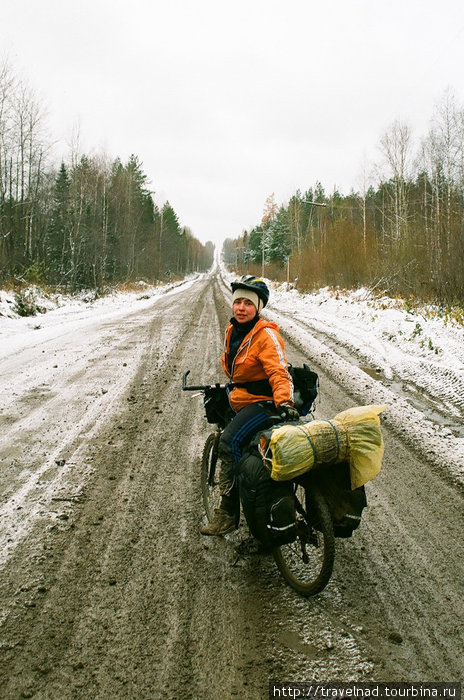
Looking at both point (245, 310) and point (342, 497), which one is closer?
point (342, 497)

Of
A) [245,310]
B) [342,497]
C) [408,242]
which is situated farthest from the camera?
[408,242]

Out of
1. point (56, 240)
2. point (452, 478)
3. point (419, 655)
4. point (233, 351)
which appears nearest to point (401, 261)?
point (452, 478)

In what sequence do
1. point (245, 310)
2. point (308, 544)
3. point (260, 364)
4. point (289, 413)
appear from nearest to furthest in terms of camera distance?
point (289, 413) → point (308, 544) → point (260, 364) → point (245, 310)

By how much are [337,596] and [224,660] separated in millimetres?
831

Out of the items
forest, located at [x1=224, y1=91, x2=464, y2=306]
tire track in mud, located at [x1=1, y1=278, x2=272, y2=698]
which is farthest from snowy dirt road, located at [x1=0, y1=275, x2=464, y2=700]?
forest, located at [x1=224, y1=91, x2=464, y2=306]

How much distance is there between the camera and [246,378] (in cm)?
307

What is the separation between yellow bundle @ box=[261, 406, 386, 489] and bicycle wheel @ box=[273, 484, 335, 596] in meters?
0.25

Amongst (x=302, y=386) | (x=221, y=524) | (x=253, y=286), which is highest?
(x=253, y=286)

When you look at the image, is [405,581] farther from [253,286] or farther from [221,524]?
[253,286]

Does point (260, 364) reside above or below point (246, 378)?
above

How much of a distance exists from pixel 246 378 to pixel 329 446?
905 millimetres

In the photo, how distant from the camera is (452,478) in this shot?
4.01 meters

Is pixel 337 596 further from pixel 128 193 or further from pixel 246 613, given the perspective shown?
pixel 128 193

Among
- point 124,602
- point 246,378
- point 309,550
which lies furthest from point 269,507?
point 124,602
